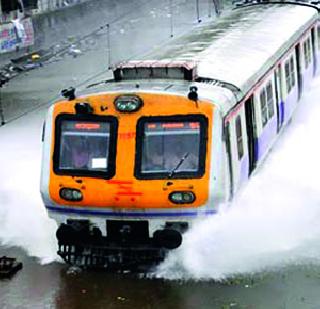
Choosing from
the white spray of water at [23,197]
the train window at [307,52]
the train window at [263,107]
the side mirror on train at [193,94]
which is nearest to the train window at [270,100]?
the train window at [263,107]

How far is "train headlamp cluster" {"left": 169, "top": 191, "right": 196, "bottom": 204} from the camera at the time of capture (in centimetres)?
942

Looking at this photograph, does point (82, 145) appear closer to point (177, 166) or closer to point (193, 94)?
point (177, 166)

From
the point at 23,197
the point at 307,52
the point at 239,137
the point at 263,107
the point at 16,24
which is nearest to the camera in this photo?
the point at 239,137

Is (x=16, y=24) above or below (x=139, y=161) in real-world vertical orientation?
below

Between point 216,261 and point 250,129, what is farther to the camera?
point 250,129

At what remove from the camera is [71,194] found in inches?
384

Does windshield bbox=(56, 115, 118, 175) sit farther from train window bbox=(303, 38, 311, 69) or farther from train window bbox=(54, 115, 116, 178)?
train window bbox=(303, 38, 311, 69)

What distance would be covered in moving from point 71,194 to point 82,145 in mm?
592

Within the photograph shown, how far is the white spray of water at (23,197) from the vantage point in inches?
429

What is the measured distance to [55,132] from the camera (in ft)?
32.5

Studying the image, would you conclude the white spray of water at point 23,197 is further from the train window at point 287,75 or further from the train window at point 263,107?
the train window at point 287,75

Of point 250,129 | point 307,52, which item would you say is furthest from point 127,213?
point 307,52

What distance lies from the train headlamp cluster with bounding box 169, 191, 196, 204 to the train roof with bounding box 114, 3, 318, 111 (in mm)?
1219

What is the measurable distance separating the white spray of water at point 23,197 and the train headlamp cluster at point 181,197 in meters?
1.88
